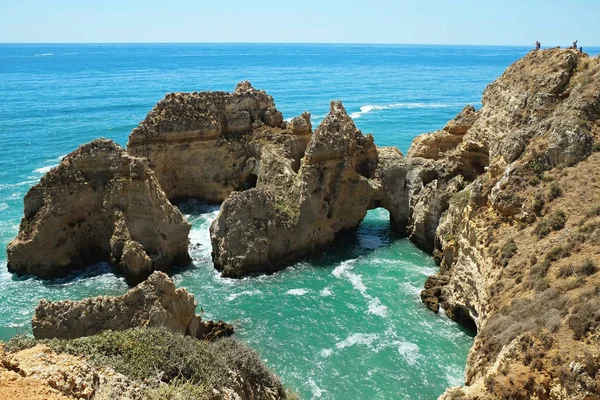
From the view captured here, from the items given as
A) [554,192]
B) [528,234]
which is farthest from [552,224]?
[554,192]

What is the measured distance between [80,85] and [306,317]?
11653 cm

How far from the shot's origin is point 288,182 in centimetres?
3647

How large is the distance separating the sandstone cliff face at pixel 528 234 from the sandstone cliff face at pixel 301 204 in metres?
4.83

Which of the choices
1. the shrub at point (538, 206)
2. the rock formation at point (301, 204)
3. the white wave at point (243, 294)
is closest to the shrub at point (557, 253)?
the shrub at point (538, 206)

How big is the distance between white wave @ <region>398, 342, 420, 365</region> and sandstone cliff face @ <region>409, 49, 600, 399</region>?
315cm

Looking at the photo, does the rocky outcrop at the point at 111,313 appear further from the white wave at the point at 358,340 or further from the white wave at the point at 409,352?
the white wave at the point at 409,352

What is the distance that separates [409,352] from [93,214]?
20.8 metres

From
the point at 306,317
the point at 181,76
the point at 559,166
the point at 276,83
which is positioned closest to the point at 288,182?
the point at 306,317

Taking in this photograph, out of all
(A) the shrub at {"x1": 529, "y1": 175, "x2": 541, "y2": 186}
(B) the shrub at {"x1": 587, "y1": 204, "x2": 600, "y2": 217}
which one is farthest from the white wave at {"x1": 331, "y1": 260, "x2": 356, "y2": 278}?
(B) the shrub at {"x1": 587, "y1": 204, "x2": 600, "y2": 217}

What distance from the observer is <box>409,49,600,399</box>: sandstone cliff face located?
1539 cm

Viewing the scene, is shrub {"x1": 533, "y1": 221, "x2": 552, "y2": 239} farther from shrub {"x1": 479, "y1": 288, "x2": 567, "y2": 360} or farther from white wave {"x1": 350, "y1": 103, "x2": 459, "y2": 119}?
white wave {"x1": 350, "y1": 103, "x2": 459, "y2": 119}

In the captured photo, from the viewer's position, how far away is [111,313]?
1984 centimetres

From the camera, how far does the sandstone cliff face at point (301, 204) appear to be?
32625 mm

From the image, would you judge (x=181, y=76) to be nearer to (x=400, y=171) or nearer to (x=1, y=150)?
(x=1, y=150)
